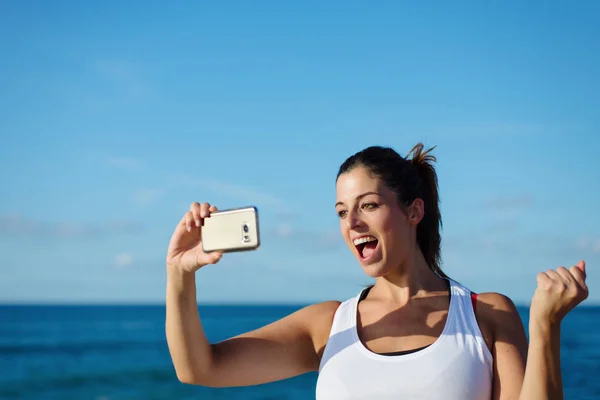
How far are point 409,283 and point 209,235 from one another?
0.91 m

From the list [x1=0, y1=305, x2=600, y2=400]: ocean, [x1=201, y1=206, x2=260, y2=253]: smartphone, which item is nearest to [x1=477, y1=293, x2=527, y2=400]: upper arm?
[x1=201, y1=206, x2=260, y2=253]: smartphone

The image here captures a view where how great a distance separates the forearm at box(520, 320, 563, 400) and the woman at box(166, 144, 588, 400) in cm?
2

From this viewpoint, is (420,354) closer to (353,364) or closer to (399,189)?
(353,364)

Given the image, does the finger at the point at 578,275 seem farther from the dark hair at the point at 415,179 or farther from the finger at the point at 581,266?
the dark hair at the point at 415,179

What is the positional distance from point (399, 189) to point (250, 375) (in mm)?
967

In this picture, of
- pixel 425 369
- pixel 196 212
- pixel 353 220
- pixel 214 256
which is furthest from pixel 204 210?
pixel 425 369

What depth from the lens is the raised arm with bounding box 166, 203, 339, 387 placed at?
2.91 metres

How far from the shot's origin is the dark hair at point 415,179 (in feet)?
10.5

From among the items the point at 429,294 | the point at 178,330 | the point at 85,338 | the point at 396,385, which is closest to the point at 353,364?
the point at 396,385

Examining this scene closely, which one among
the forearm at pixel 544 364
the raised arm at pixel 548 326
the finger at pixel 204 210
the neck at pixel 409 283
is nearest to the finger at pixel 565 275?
the raised arm at pixel 548 326

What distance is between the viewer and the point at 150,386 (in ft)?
72.0

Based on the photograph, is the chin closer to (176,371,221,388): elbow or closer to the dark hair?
the dark hair

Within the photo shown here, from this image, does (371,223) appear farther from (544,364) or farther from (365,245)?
(544,364)

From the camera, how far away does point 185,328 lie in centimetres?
298
